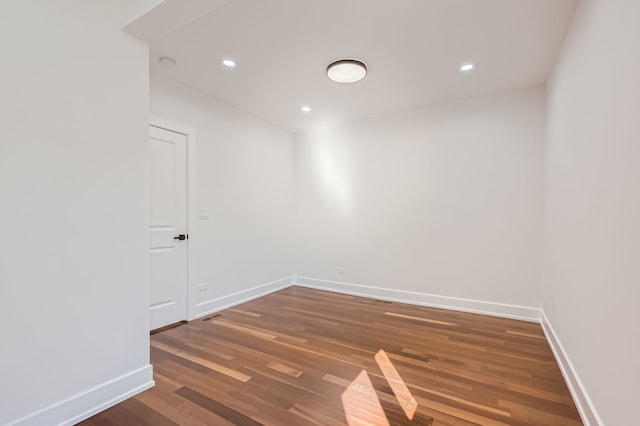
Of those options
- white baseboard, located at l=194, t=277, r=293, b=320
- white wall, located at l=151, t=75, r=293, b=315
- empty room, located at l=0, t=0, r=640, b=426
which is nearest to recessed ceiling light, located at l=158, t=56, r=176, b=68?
empty room, located at l=0, t=0, r=640, b=426

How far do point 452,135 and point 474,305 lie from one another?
7.24 feet

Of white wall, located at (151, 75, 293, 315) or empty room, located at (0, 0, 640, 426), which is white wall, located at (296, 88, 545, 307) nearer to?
empty room, located at (0, 0, 640, 426)

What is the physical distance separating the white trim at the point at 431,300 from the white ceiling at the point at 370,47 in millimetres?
2603

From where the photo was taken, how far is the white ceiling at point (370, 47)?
2156 mm

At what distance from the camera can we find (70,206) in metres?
1.76

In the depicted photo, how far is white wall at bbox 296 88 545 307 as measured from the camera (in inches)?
139

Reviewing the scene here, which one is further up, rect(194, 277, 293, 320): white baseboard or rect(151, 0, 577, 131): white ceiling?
rect(151, 0, 577, 131): white ceiling

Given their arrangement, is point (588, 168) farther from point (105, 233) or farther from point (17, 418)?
point (17, 418)

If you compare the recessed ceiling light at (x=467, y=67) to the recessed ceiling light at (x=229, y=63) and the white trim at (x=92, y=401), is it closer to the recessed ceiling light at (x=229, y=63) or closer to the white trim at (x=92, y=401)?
the recessed ceiling light at (x=229, y=63)

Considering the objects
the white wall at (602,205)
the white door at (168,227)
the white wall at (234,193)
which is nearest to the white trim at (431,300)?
the white wall at (234,193)

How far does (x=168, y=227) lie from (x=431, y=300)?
344 cm

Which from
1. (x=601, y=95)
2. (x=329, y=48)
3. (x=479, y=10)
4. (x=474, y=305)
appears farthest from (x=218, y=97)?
(x=474, y=305)

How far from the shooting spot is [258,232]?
4527 millimetres

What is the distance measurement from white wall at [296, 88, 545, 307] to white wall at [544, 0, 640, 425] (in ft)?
3.18
